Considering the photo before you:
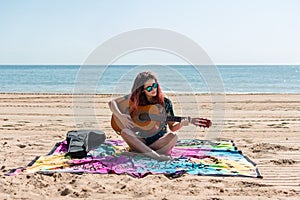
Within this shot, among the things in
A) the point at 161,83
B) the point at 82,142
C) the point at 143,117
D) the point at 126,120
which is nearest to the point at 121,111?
the point at 126,120

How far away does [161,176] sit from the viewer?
14.8 ft

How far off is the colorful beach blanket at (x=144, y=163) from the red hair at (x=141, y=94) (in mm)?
707

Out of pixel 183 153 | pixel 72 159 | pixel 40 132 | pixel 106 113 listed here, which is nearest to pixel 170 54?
pixel 183 153

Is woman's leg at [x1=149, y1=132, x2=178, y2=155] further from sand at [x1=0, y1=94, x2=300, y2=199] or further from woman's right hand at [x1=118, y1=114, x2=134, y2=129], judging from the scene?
sand at [x1=0, y1=94, x2=300, y2=199]

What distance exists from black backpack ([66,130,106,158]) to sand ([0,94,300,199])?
1.58ft

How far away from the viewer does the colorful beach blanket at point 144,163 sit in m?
4.74

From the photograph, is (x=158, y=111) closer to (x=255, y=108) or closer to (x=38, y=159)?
(x=38, y=159)

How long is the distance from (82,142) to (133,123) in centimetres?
84

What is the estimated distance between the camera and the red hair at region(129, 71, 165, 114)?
17.2ft

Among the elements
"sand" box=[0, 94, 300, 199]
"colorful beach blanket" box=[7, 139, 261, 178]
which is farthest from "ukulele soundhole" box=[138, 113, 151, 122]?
"sand" box=[0, 94, 300, 199]

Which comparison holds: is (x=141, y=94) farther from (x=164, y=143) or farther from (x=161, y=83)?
(x=161, y=83)

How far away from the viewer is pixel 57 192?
13.2ft

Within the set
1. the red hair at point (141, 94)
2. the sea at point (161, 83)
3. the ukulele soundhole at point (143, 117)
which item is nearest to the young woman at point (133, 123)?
the red hair at point (141, 94)

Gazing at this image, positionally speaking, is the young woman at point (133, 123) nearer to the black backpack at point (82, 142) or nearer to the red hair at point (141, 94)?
the red hair at point (141, 94)
